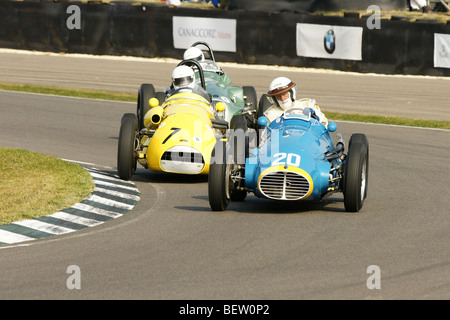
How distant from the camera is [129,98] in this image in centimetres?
2270

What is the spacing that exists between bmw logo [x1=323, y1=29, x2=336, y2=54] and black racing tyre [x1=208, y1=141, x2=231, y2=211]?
677 inches

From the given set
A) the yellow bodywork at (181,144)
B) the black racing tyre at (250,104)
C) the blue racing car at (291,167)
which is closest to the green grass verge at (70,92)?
the black racing tyre at (250,104)

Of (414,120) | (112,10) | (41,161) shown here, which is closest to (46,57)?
(112,10)

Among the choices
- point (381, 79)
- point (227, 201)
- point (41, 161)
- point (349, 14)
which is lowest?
point (227, 201)

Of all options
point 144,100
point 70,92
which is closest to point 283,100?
point 144,100

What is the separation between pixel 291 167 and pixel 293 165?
34 millimetres

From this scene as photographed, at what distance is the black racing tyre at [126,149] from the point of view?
1241 cm

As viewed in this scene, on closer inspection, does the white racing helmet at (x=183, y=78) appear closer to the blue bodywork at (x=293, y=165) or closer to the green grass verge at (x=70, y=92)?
the blue bodywork at (x=293, y=165)

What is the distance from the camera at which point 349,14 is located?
90.1ft

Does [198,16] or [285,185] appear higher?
[198,16]

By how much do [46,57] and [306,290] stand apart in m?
24.9

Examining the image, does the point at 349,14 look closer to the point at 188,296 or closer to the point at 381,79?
the point at 381,79

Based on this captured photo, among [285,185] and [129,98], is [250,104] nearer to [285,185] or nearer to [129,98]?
[285,185]

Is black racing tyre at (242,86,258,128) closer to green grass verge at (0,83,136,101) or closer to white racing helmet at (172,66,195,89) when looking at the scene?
white racing helmet at (172,66,195,89)
